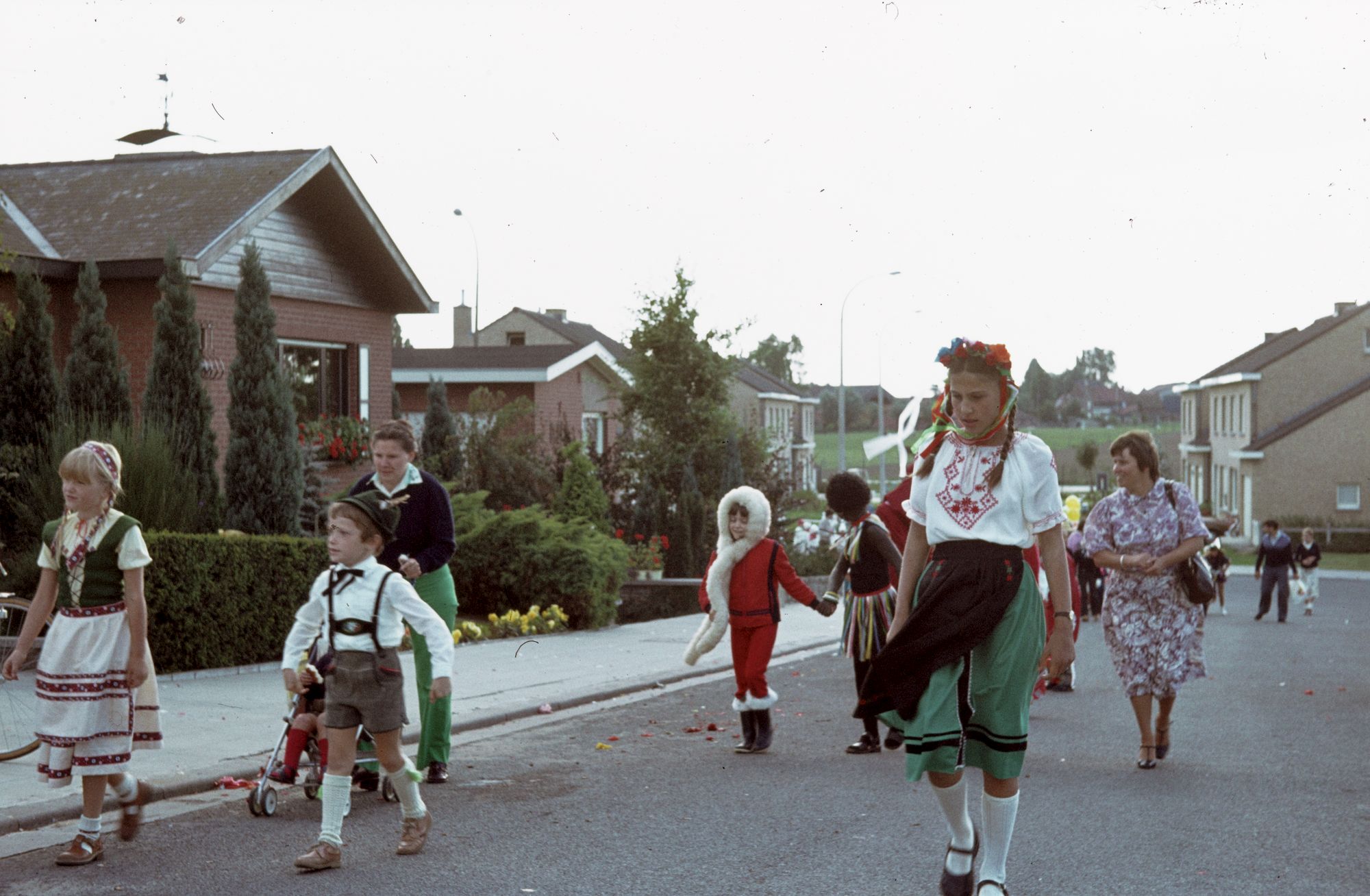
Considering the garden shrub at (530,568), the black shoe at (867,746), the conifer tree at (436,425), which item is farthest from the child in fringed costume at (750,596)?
the conifer tree at (436,425)

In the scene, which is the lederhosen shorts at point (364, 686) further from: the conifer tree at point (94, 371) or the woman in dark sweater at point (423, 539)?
the conifer tree at point (94, 371)

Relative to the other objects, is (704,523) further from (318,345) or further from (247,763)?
(247,763)

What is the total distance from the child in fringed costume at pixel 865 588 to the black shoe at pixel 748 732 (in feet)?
1.84

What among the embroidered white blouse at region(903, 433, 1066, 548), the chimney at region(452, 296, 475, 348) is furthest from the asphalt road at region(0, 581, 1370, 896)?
the chimney at region(452, 296, 475, 348)

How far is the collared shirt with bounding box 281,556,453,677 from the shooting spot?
18.9 ft

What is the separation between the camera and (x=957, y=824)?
509cm

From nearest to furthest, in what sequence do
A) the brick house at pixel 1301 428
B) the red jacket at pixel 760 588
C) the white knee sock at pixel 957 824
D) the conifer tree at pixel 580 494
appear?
the white knee sock at pixel 957 824 < the red jacket at pixel 760 588 < the conifer tree at pixel 580 494 < the brick house at pixel 1301 428

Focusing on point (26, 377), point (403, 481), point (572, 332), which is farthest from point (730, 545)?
point (572, 332)

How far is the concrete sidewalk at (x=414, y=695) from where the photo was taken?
7.20 meters

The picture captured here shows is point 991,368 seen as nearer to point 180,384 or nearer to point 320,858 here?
point 320,858

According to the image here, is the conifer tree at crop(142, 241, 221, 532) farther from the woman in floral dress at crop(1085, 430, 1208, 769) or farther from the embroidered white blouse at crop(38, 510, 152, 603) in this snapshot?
the woman in floral dress at crop(1085, 430, 1208, 769)

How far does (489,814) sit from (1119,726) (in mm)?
4814

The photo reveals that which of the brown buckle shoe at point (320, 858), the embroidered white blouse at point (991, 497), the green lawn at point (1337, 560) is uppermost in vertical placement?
the embroidered white blouse at point (991, 497)

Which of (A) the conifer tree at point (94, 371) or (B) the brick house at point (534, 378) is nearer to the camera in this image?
(A) the conifer tree at point (94, 371)
